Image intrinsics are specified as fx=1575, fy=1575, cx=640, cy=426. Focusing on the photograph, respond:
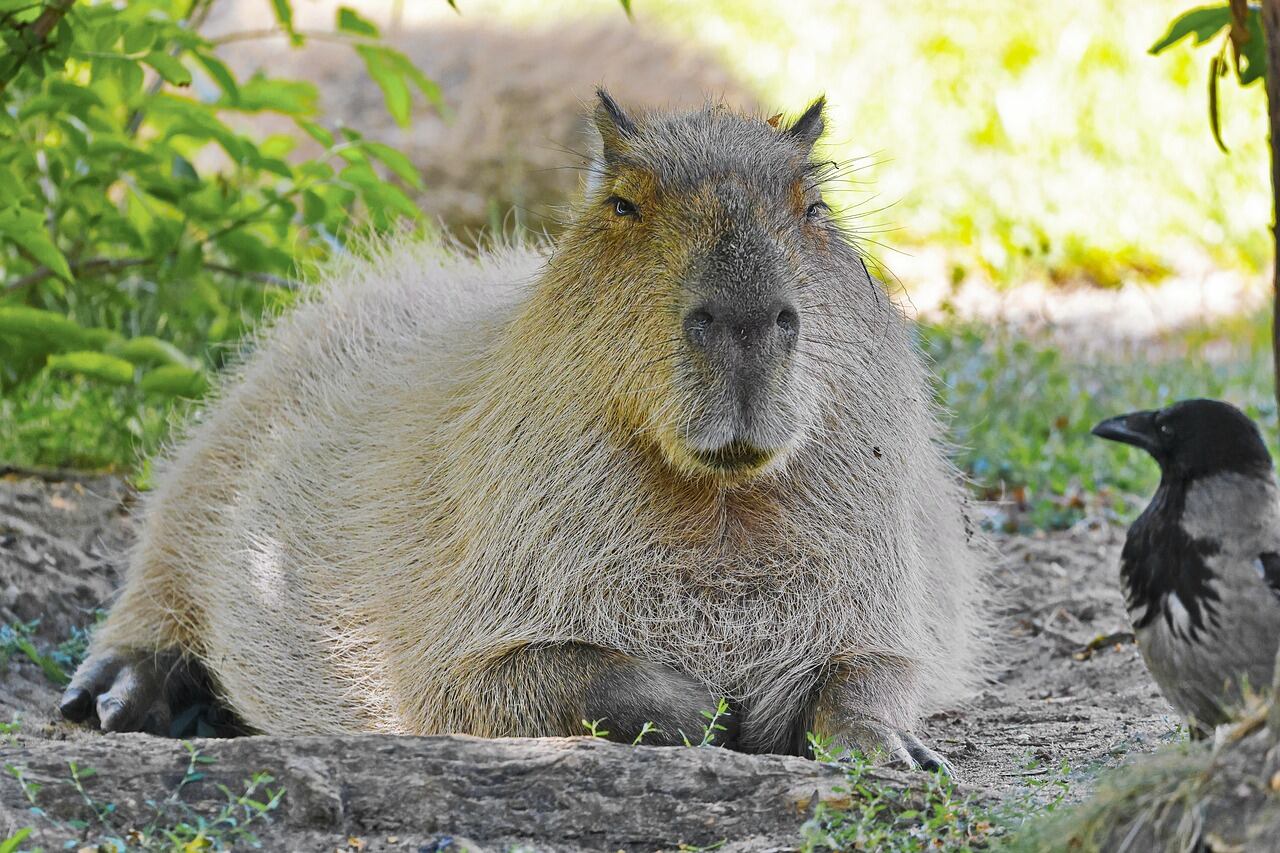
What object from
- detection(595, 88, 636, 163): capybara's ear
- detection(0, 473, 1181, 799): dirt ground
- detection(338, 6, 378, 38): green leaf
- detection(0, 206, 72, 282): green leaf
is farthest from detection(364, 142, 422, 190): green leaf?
detection(595, 88, 636, 163): capybara's ear

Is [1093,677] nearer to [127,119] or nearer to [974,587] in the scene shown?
[974,587]

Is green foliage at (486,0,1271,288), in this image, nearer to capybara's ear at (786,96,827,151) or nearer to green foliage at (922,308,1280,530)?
green foliage at (922,308,1280,530)

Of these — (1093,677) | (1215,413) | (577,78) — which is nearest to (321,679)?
(1093,677)

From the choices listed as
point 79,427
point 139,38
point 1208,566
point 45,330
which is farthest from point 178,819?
point 79,427

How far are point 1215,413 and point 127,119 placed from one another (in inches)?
161

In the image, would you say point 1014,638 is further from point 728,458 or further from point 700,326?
point 700,326

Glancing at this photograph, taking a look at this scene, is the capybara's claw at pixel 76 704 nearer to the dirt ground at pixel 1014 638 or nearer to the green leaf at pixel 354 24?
the dirt ground at pixel 1014 638

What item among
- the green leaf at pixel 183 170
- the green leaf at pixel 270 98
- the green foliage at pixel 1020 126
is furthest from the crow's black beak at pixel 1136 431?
the green foliage at pixel 1020 126

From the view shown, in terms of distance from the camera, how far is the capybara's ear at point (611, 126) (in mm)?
3312

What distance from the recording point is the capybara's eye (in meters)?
3.18

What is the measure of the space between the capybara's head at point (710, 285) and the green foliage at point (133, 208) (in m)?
1.32

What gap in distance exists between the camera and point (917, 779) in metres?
2.55

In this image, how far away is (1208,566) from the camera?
2455 mm

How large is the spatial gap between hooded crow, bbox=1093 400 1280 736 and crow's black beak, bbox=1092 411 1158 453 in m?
0.01
